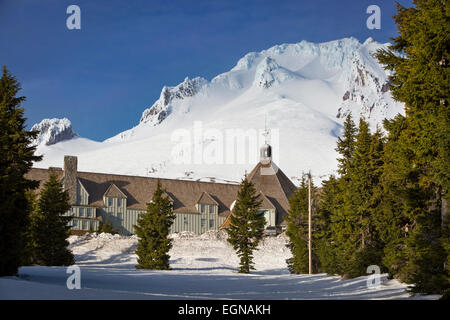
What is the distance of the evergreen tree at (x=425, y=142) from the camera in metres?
16.1

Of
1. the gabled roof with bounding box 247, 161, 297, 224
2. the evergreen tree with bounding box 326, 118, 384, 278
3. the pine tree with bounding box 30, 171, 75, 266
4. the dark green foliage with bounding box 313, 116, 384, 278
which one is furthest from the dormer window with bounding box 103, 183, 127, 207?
the evergreen tree with bounding box 326, 118, 384, 278

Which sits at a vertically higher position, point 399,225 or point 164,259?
point 399,225

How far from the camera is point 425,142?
1673cm

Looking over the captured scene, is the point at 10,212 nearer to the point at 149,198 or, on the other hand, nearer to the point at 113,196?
the point at 113,196

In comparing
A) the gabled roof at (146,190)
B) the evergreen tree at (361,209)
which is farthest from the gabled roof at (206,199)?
the evergreen tree at (361,209)

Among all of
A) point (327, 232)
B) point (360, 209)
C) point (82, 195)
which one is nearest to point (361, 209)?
point (360, 209)

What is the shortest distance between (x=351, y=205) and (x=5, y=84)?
1934cm

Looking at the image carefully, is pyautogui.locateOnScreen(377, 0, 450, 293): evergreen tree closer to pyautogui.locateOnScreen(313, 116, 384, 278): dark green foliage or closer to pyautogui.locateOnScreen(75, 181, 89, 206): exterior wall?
pyautogui.locateOnScreen(313, 116, 384, 278): dark green foliage

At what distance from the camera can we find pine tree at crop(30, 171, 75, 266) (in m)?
39.1

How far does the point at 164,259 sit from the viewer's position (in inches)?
1689

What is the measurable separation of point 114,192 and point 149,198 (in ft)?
18.2

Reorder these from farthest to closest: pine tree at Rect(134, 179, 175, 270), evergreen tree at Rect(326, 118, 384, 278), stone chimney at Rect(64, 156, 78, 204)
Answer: stone chimney at Rect(64, 156, 78, 204) < pine tree at Rect(134, 179, 175, 270) < evergreen tree at Rect(326, 118, 384, 278)
